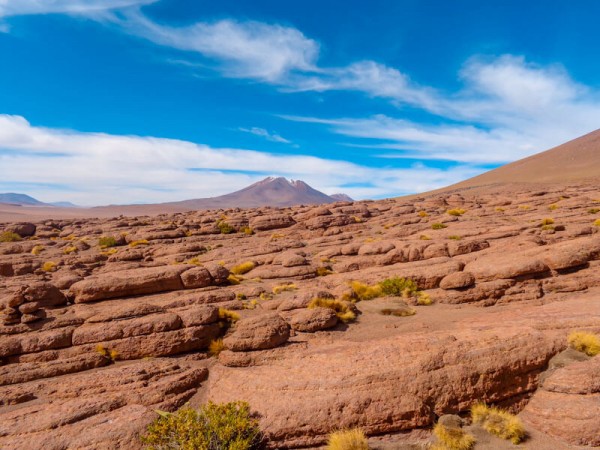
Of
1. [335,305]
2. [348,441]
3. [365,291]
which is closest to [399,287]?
[365,291]

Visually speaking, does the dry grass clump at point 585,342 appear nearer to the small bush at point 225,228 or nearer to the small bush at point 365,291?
the small bush at point 365,291

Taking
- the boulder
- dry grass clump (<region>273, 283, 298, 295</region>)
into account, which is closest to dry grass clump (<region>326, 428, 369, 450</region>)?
the boulder

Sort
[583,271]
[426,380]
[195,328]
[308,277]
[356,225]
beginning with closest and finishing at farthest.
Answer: [426,380], [195,328], [583,271], [308,277], [356,225]

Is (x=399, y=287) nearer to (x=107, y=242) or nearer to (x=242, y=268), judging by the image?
(x=242, y=268)

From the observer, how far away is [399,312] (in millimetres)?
16547

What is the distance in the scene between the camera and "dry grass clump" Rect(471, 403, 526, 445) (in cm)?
862

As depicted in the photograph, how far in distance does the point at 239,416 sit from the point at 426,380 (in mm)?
5209

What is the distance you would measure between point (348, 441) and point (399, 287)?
11.9 m

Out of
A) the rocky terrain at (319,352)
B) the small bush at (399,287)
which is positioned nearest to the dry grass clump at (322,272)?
the rocky terrain at (319,352)

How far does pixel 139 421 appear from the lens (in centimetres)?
905

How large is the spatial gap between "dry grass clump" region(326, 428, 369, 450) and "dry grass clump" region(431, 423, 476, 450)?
1.70m

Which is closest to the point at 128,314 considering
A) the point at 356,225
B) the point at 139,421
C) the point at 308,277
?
the point at 139,421

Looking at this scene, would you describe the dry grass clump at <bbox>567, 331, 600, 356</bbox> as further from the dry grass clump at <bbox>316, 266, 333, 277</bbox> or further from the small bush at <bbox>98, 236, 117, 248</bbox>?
the small bush at <bbox>98, 236, 117, 248</bbox>

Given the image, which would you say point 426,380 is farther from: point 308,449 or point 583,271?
point 583,271
